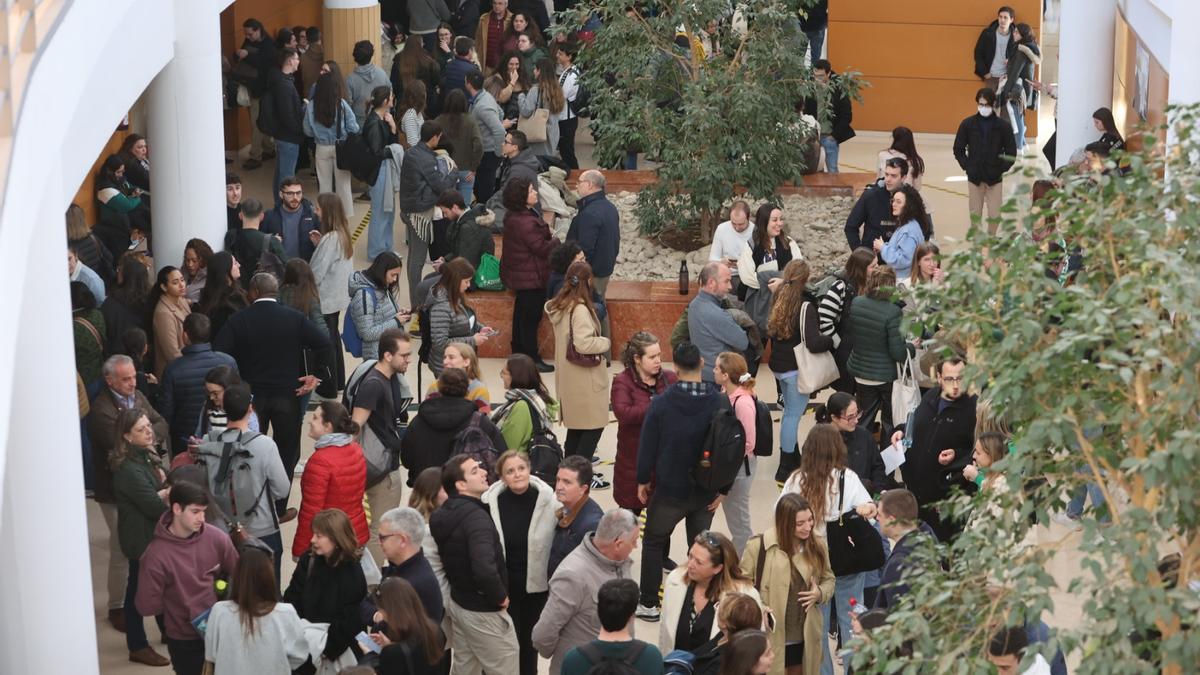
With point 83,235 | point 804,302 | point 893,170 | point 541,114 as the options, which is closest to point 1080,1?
point 893,170

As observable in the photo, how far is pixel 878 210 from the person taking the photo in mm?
12898

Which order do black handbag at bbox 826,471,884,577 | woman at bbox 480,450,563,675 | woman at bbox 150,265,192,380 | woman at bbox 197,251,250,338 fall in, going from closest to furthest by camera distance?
woman at bbox 480,450,563,675, black handbag at bbox 826,471,884,577, woman at bbox 150,265,192,380, woman at bbox 197,251,250,338

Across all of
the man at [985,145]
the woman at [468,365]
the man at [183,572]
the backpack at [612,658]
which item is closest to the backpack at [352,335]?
the woman at [468,365]

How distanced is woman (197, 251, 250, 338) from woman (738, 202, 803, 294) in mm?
3407

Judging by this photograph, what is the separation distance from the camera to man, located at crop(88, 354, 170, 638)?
864 centimetres

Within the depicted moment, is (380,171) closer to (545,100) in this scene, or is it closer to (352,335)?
(545,100)

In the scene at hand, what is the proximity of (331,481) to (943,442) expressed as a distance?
10.1 feet

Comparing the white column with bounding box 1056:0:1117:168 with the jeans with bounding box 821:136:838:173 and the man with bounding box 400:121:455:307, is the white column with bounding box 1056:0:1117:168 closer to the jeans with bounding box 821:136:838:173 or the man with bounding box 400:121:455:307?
the jeans with bounding box 821:136:838:173

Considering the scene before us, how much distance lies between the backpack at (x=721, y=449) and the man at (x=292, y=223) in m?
4.71

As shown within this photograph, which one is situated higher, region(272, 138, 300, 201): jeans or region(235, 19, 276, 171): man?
region(235, 19, 276, 171): man

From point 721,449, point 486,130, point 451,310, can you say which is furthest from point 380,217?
point 721,449

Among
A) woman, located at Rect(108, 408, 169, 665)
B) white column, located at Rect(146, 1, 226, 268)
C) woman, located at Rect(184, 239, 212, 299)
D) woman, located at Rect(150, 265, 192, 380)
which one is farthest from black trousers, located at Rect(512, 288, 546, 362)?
woman, located at Rect(108, 408, 169, 665)

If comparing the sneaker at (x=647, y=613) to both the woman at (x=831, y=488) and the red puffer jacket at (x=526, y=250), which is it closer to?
the woman at (x=831, y=488)

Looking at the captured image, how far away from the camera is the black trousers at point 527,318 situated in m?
12.7
